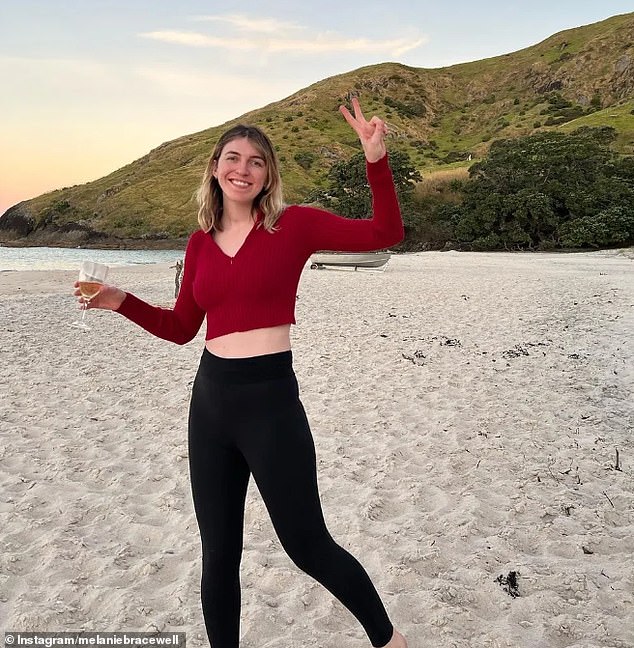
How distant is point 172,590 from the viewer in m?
2.84

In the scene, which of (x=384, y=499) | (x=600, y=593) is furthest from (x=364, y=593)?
(x=384, y=499)

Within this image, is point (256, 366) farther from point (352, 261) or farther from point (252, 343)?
point (352, 261)

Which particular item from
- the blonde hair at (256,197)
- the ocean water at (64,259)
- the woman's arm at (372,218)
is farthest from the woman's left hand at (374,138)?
the ocean water at (64,259)

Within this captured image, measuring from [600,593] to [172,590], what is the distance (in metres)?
2.11

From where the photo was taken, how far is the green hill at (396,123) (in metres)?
66.8

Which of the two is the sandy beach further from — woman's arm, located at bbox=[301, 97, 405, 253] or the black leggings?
woman's arm, located at bbox=[301, 97, 405, 253]

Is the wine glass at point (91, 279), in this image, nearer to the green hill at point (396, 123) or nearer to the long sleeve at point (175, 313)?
the long sleeve at point (175, 313)

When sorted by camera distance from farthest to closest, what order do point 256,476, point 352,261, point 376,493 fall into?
point 352,261
point 376,493
point 256,476

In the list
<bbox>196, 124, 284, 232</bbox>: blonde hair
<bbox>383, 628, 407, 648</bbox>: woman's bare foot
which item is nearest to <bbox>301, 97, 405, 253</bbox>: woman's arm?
<bbox>196, 124, 284, 232</bbox>: blonde hair

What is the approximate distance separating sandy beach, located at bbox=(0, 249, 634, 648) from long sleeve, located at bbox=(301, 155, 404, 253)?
1.77 m

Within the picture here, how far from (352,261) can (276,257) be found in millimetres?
21143

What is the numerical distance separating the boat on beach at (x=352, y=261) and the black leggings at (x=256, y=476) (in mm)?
20672

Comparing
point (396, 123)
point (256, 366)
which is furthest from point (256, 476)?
point (396, 123)

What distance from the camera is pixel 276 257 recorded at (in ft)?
6.08
